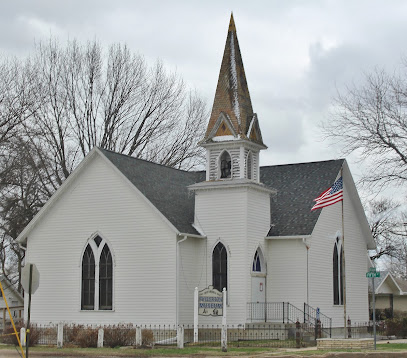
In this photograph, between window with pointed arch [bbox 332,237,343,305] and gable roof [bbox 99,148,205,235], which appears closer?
gable roof [bbox 99,148,205,235]

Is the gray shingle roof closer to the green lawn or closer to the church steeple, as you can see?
the church steeple

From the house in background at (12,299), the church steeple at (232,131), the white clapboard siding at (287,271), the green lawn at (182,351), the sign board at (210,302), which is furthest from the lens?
the house in background at (12,299)

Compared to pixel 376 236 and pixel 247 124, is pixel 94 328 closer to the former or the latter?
pixel 247 124

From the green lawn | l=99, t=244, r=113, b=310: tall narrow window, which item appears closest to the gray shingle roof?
l=99, t=244, r=113, b=310: tall narrow window

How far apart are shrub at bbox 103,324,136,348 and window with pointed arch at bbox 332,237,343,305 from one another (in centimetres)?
1143

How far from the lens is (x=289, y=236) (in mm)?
37469

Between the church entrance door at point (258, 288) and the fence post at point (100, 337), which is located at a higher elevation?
the church entrance door at point (258, 288)

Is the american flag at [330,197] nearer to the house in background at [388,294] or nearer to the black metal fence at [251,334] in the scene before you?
the black metal fence at [251,334]

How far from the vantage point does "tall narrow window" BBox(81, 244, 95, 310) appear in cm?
3756

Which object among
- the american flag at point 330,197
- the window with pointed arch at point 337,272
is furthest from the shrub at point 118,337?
the window with pointed arch at point 337,272

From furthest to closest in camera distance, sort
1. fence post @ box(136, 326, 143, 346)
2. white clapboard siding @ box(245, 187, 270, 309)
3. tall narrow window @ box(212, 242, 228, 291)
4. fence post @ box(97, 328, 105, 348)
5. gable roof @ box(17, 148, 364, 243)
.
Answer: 1. gable roof @ box(17, 148, 364, 243)
2. tall narrow window @ box(212, 242, 228, 291)
3. white clapboard siding @ box(245, 187, 270, 309)
4. fence post @ box(97, 328, 105, 348)
5. fence post @ box(136, 326, 143, 346)

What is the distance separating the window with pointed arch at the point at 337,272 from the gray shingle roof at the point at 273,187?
10.2ft

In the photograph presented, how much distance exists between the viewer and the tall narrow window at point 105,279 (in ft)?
122

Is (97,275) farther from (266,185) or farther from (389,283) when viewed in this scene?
(389,283)
